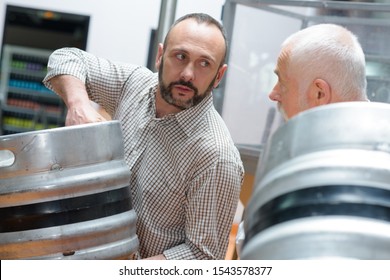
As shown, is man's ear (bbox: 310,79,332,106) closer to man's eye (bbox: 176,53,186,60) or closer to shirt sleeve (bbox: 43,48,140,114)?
man's eye (bbox: 176,53,186,60)

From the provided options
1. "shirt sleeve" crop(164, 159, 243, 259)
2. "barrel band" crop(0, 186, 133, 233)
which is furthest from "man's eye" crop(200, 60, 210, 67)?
"barrel band" crop(0, 186, 133, 233)

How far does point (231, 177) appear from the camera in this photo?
1.75 m

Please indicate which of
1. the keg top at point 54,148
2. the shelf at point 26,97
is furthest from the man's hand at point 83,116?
the shelf at point 26,97

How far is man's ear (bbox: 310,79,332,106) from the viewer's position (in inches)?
50.3

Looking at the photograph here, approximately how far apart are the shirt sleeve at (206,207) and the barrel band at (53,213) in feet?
1.52

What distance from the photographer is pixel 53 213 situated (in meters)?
1.24

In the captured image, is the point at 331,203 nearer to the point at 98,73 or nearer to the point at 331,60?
the point at 331,60

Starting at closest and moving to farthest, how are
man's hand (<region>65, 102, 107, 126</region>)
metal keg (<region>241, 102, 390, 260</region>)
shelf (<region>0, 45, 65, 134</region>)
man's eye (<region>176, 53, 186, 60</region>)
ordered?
1. metal keg (<region>241, 102, 390, 260</region>)
2. man's hand (<region>65, 102, 107, 126</region>)
3. man's eye (<region>176, 53, 186, 60</region>)
4. shelf (<region>0, 45, 65, 134</region>)

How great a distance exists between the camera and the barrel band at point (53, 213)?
124 cm

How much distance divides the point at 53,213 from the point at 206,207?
55 centimetres

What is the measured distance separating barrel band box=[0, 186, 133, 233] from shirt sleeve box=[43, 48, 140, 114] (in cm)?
65
